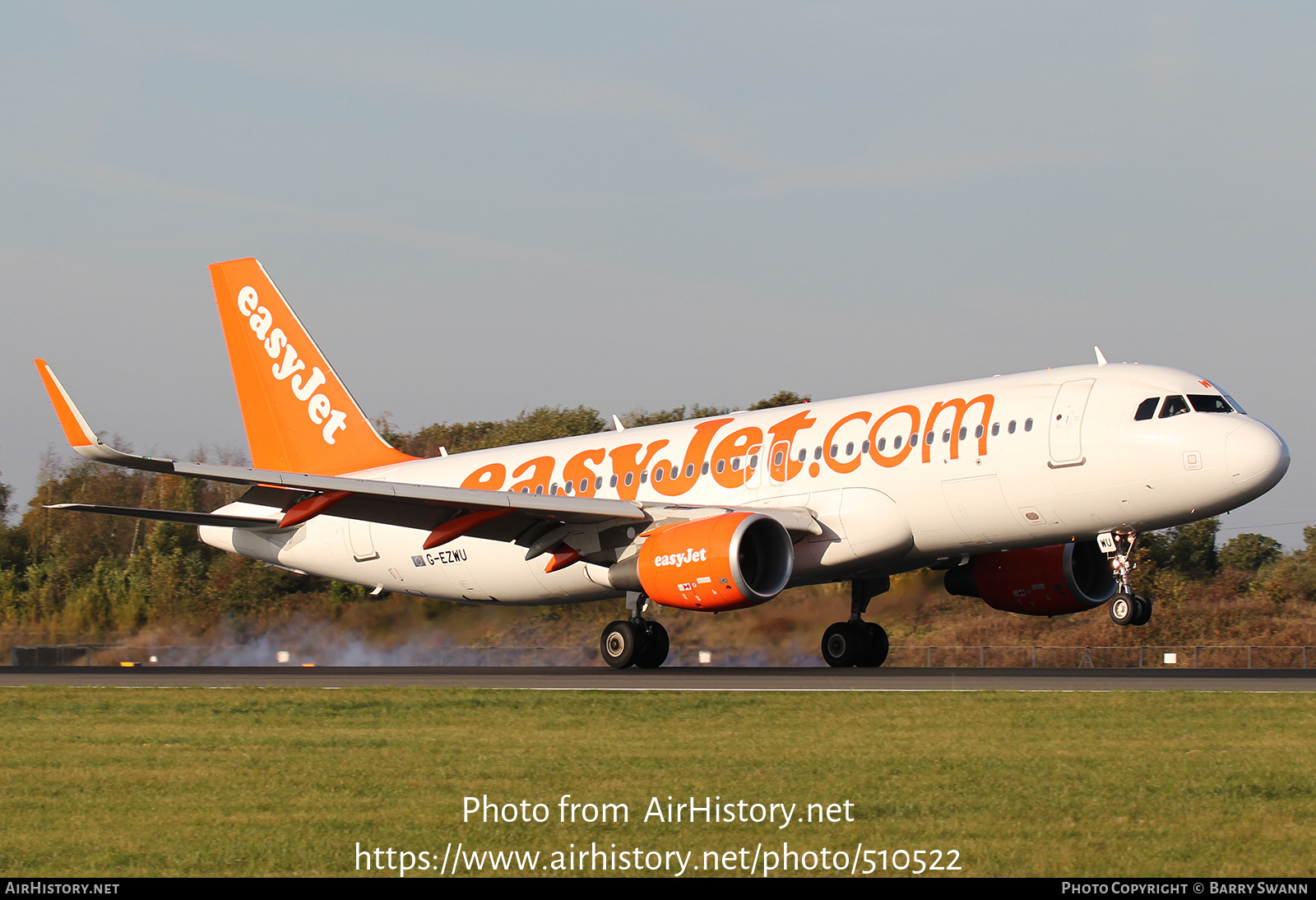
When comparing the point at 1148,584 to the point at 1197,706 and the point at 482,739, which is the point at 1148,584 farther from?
the point at 482,739

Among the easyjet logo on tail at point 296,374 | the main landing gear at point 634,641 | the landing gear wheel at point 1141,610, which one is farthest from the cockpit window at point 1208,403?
the easyjet logo on tail at point 296,374

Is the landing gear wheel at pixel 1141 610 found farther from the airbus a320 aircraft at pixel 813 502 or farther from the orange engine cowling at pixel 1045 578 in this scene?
the orange engine cowling at pixel 1045 578

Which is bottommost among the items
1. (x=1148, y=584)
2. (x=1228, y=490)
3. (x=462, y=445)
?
(x=1148, y=584)

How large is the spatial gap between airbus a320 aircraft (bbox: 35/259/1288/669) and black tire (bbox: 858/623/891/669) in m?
0.05

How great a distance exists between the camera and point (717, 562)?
23609mm

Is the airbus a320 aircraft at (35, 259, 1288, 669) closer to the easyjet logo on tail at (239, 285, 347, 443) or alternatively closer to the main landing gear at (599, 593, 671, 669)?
the main landing gear at (599, 593, 671, 669)

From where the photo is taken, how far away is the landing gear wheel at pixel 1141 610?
22.8m

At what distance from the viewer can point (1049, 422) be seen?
24047 millimetres

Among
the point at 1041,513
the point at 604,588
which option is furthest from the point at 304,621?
the point at 1041,513

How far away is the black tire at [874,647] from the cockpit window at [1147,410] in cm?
791

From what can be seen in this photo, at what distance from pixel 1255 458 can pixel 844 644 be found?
9646mm

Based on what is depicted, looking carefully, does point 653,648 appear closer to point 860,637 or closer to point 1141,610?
point 860,637

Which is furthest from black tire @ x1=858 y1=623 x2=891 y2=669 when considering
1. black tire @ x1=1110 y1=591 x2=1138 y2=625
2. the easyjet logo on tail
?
the easyjet logo on tail

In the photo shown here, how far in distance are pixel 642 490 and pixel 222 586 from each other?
1694 cm
